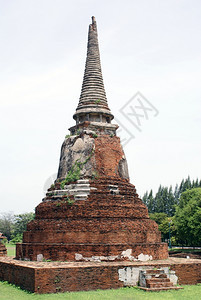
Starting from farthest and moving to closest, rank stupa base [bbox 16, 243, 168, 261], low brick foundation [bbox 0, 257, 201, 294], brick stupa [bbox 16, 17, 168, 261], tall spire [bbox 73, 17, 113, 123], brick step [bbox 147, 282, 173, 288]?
tall spire [bbox 73, 17, 113, 123] → brick stupa [bbox 16, 17, 168, 261] → stupa base [bbox 16, 243, 168, 261] → brick step [bbox 147, 282, 173, 288] → low brick foundation [bbox 0, 257, 201, 294]

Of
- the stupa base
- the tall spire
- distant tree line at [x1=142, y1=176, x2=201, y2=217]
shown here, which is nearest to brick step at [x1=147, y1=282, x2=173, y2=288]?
the stupa base

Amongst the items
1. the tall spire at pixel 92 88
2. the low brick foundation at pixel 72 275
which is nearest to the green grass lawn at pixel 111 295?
the low brick foundation at pixel 72 275

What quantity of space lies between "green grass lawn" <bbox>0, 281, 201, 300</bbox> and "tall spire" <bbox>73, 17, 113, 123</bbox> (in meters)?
11.4

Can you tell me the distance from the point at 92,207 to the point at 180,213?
2786cm

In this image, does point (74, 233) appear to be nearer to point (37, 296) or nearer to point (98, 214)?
point (98, 214)

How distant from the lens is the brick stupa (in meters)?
17.8

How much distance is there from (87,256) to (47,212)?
3.64m

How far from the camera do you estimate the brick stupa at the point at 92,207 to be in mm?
17797

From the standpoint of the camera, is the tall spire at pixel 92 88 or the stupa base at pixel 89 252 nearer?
the stupa base at pixel 89 252

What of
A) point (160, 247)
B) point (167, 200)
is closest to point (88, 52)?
point (160, 247)

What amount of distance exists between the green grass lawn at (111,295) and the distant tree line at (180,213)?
2614cm

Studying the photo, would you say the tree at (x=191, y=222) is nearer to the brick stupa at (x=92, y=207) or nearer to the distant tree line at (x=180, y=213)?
the distant tree line at (x=180, y=213)

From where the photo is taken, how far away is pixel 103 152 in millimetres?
21406

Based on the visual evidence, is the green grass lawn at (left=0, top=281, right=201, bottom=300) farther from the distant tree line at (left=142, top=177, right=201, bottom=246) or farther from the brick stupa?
the distant tree line at (left=142, top=177, right=201, bottom=246)
